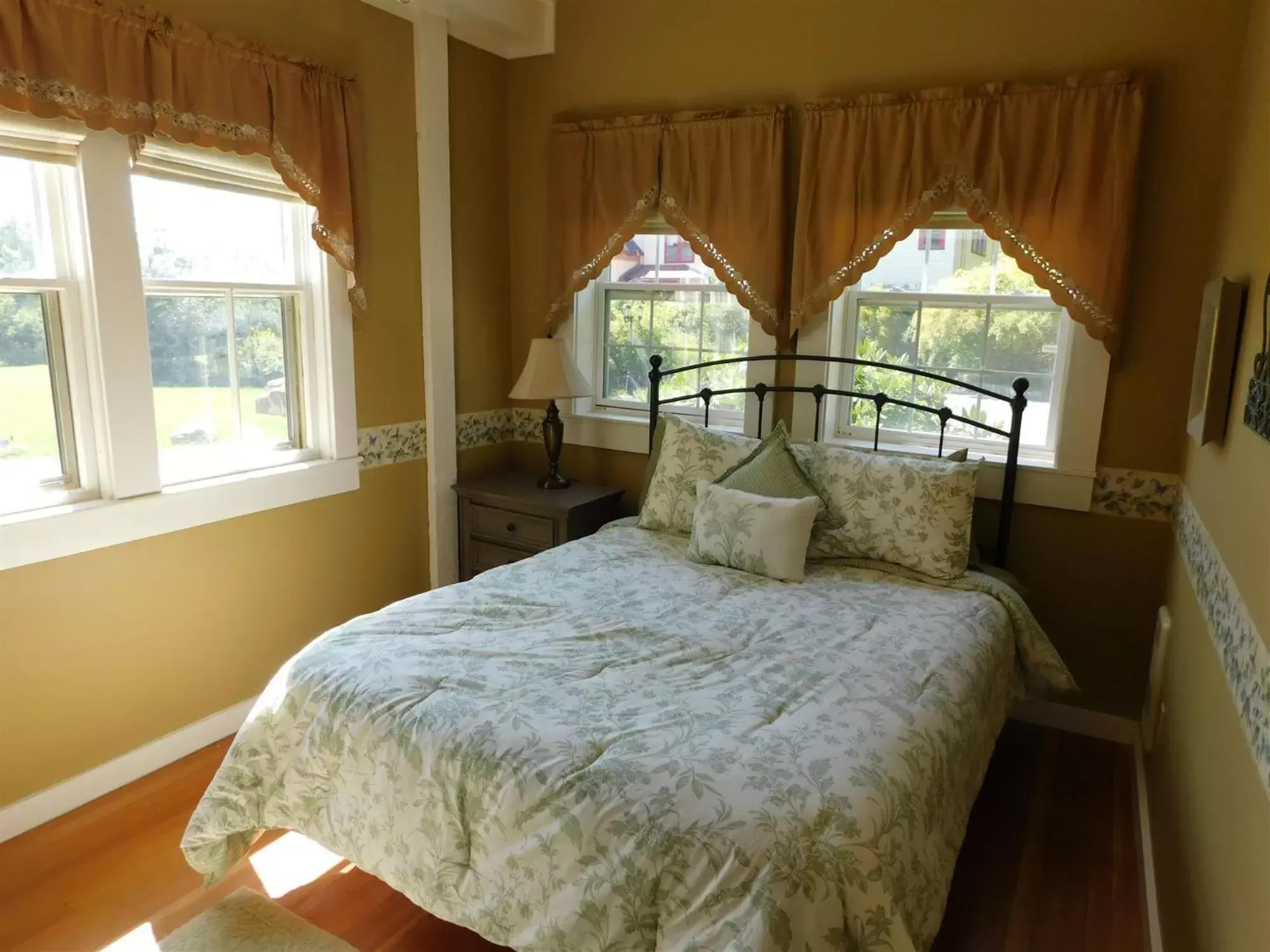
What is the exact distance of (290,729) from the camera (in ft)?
6.24

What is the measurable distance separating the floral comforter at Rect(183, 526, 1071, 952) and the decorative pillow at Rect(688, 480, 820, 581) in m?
0.19

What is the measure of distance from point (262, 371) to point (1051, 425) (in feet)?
9.02

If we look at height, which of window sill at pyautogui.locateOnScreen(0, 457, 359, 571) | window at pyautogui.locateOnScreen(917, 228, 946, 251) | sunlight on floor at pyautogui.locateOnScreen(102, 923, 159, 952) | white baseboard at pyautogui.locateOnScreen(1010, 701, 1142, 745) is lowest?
sunlight on floor at pyautogui.locateOnScreen(102, 923, 159, 952)

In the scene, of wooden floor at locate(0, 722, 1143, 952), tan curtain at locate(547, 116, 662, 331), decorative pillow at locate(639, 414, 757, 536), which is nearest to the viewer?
wooden floor at locate(0, 722, 1143, 952)

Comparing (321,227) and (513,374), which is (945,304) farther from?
(321,227)

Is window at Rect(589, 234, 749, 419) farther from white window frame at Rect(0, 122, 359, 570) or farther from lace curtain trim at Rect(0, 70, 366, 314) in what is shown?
white window frame at Rect(0, 122, 359, 570)

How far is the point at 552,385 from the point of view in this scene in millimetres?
→ 3404

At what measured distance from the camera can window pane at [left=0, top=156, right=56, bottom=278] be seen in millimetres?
2197

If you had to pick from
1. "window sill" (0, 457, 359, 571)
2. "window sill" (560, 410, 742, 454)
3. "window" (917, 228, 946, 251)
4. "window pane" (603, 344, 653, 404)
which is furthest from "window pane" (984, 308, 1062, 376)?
"window sill" (0, 457, 359, 571)

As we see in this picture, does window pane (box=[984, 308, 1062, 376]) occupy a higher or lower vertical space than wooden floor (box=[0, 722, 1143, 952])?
higher

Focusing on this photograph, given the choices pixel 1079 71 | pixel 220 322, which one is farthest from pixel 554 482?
pixel 1079 71

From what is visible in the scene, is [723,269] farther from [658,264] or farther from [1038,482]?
[1038,482]

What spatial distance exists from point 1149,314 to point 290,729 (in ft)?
9.02

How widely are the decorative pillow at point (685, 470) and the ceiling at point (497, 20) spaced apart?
177 cm
